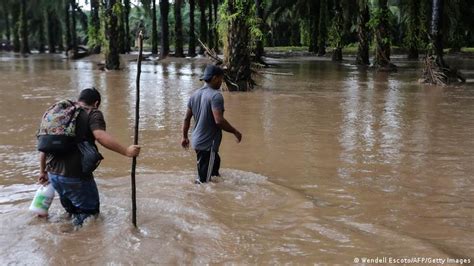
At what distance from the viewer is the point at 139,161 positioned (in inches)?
290

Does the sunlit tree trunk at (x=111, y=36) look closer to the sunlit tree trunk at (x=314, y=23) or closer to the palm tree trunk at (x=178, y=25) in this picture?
the palm tree trunk at (x=178, y=25)

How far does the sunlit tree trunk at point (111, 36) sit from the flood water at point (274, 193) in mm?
12530

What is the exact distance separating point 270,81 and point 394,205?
44.5 ft

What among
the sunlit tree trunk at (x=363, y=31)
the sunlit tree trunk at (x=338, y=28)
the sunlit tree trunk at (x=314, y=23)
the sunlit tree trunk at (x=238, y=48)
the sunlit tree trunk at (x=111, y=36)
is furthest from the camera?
the sunlit tree trunk at (x=314, y=23)

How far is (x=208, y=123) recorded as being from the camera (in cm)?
604

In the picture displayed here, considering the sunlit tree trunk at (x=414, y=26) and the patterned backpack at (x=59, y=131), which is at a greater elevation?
the sunlit tree trunk at (x=414, y=26)

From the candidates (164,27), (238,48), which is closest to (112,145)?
(238,48)

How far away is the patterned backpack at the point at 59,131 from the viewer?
442cm

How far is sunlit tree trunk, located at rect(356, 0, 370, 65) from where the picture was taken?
25.8m

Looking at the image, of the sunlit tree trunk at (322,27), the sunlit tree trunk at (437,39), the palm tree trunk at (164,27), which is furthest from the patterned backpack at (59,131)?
the sunlit tree trunk at (322,27)

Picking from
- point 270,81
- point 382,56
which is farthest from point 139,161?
point 382,56

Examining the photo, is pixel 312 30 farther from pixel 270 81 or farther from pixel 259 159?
pixel 259 159

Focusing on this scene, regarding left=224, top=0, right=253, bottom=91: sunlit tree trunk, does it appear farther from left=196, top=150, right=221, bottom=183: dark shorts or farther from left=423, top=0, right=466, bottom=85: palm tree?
left=196, top=150, right=221, bottom=183: dark shorts

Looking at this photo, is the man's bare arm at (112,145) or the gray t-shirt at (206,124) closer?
the man's bare arm at (112,145)
